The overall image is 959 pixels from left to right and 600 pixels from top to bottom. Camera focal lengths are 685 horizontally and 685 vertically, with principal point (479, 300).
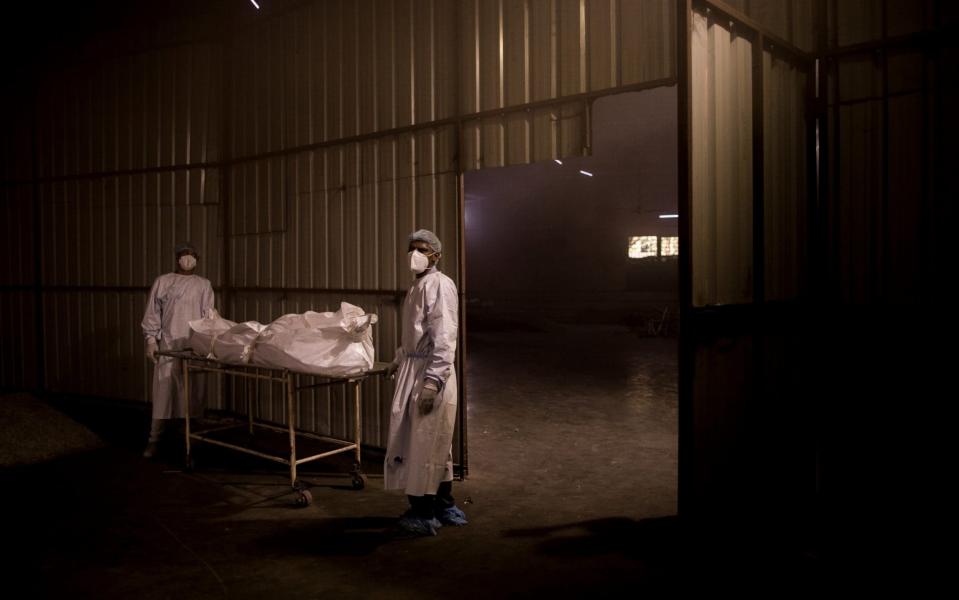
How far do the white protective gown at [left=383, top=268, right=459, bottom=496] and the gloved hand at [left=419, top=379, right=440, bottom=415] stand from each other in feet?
0.13

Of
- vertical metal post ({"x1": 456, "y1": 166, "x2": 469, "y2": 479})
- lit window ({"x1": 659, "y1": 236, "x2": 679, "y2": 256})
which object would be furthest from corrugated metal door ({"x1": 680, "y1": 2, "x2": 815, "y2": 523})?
lit window ({"x1": 659, "y1": 236, "x2": 679, "y2": 256})

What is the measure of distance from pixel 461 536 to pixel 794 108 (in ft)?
11.0

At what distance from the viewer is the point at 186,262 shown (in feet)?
21.9

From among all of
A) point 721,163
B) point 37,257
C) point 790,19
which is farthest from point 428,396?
point 37,257

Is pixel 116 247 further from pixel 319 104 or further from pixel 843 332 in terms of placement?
pixel 843 332

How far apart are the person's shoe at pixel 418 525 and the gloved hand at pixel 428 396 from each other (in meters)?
0.72

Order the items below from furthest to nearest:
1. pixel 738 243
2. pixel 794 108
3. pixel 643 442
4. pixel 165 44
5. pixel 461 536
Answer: pixel 165 44
pixel 643 442
pixel 461 536
pixel 794 108
pixel 738 243

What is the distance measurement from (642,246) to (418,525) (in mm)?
19772

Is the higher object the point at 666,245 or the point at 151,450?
the point at 666,245

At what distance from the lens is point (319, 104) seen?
6.93 m

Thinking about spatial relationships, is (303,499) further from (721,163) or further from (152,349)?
(721,163)

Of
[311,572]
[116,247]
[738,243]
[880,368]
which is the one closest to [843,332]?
[880,368]

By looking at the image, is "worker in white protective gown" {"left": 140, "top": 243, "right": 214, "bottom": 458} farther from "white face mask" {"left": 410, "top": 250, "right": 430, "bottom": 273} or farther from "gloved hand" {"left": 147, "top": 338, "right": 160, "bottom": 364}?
"white face mask" {"left": 410, "top": 250, "right": 430, "bottom": 273}

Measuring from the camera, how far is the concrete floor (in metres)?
3.77
